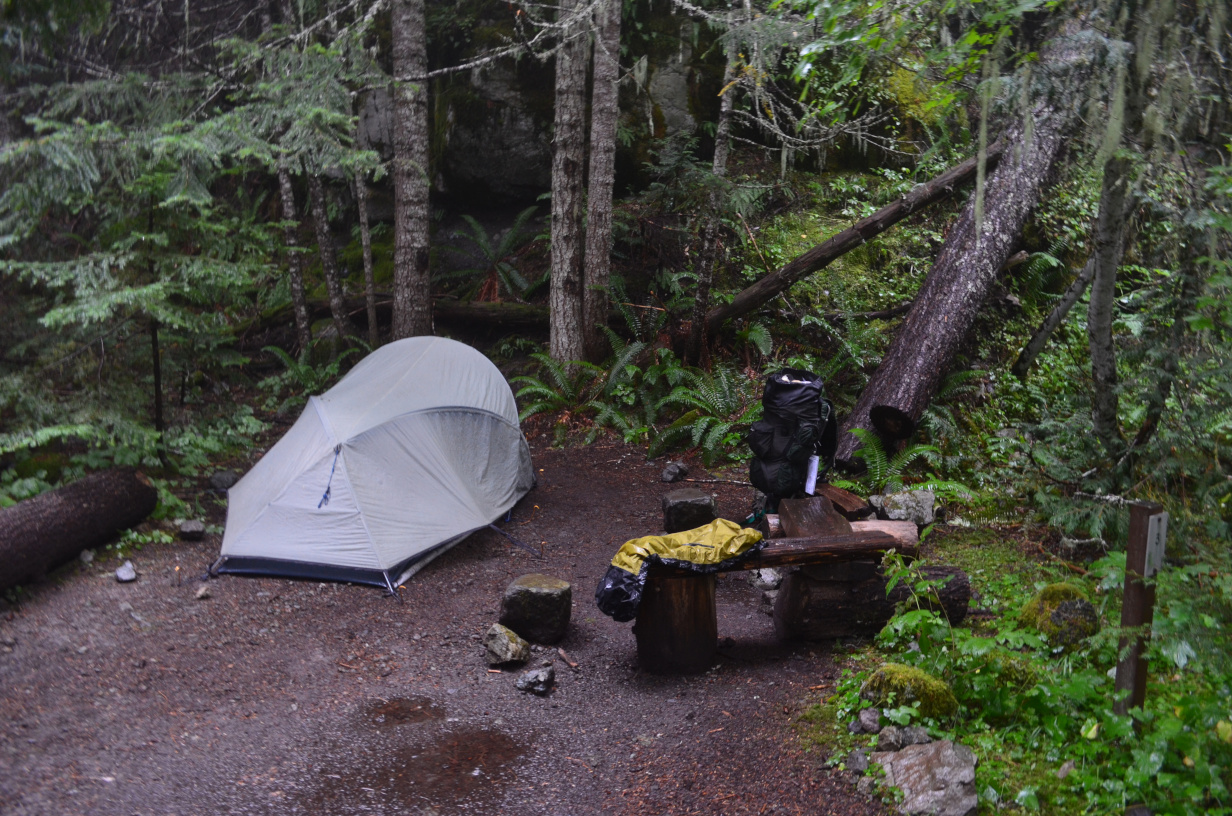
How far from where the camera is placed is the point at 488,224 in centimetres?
1513

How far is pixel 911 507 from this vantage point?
23.7ft

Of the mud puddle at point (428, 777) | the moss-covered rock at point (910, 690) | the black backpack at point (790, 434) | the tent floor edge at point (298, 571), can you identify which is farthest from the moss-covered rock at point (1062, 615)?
the tent floor edge at point (298, 571)

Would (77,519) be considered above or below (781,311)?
below

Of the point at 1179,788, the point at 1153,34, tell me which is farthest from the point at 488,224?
the point at 1179,788

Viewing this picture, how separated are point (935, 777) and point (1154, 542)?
4.89 ft

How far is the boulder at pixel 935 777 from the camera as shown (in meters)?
3.53

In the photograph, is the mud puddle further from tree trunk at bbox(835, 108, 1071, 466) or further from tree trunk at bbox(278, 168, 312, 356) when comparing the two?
tree trunk at bbox(278, 168, 312, 356)

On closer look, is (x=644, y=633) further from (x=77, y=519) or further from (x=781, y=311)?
(x=781, y=311)

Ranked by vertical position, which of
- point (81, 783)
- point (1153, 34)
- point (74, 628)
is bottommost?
point (74, 628)

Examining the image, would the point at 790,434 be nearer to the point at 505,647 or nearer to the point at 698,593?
the point at 698,593

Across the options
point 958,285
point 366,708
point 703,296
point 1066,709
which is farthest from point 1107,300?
point 366,708

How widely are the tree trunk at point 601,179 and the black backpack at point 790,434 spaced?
566cm

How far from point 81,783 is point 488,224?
12455 mm

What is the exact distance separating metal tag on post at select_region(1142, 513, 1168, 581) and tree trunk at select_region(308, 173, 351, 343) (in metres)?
12.2
